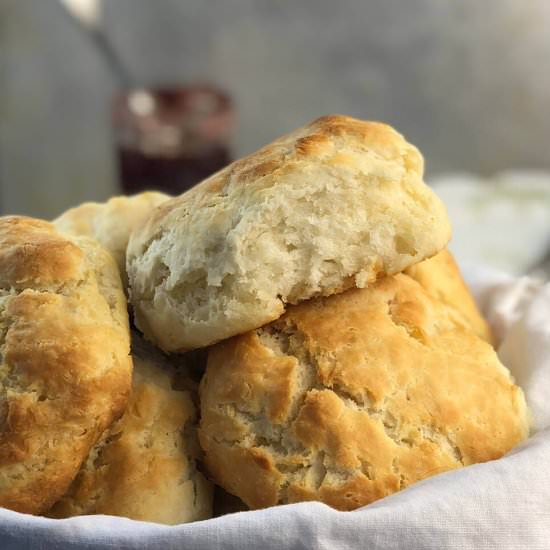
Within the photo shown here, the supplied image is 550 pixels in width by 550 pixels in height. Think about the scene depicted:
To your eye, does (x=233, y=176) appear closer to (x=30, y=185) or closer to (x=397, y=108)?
(x=397, y=108)

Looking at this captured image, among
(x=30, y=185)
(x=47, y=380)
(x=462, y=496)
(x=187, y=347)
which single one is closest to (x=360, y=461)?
(x=462, y=496)

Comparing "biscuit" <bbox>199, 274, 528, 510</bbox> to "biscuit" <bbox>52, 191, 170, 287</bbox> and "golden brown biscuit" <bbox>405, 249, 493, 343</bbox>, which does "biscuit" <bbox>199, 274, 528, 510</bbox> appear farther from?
"biscuit" <bbox>52, 191, 170, 287</bbox>

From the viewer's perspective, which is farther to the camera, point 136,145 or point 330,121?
point 136,145

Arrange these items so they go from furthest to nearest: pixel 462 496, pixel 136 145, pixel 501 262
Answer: pixel 136 145 < pixel 501 262 < pixel 462 496

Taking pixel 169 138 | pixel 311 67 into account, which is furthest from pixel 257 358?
pixel 311 67

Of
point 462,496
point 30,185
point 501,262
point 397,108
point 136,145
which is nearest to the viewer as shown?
point 462,496

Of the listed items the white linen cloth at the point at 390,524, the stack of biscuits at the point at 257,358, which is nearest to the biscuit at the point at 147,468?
the stack of biscuits at the point at 257,358
